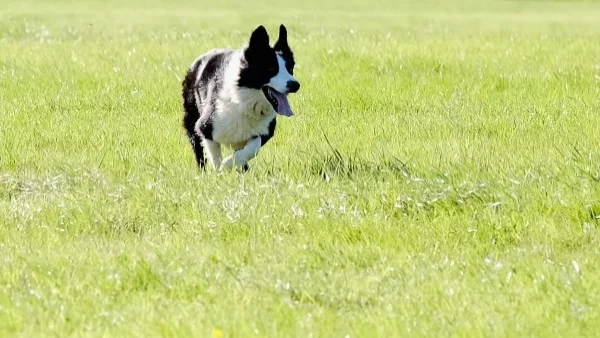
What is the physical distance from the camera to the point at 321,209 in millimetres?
6262

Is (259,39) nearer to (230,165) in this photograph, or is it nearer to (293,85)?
(293,85)

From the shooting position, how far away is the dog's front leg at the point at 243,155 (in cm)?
785

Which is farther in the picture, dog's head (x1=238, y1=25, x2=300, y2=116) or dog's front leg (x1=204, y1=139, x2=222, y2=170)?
dog's front leg (x1=204, y1=139, x2=222, y2=170)

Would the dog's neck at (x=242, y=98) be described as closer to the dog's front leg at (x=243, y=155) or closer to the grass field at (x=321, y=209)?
the dog's front leg at (x=243, y=155)

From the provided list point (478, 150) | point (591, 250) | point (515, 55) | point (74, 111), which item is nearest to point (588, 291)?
point (591, 250)

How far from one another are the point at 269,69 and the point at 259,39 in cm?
22

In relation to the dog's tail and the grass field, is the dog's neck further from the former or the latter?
the dog's tail

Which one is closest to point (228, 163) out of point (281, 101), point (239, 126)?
point (239, 126)

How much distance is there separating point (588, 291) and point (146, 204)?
2782 mm

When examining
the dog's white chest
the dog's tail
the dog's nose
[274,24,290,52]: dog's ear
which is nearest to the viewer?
the dog's nose

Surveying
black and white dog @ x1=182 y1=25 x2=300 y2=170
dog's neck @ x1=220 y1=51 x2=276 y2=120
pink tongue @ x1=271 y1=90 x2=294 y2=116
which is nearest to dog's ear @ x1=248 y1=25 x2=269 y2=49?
black and white dog @ x1=182 y1=25 x2=300 y2=170

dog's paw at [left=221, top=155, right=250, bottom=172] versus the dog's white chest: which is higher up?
the dog's white chest

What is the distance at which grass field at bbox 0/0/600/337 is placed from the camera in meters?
4.65

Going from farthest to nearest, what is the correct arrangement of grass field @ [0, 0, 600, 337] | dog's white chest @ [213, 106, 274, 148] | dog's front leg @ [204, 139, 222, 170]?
dog's front leg @ [204, 139, 222, 170], dog's white chest @ [213, 106, 274, 148], grass field @ [0, 0, 600, 337]
